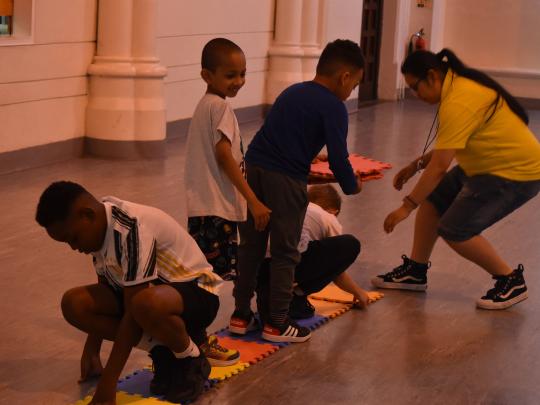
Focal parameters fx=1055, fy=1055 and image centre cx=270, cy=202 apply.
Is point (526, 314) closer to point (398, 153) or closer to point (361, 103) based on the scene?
point (398, 153)

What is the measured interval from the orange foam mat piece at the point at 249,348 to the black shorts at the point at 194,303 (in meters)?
0.43

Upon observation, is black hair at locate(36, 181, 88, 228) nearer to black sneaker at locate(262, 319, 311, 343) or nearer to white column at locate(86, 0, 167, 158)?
black sneaker at locate(262, 319, 311, 343)

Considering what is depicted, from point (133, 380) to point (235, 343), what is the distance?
1.99ft

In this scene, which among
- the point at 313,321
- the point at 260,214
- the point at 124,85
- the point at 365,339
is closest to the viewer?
the point at 260,214

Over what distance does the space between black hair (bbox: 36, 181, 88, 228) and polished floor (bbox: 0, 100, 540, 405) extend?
2.37 feet

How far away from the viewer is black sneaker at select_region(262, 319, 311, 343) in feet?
14.2

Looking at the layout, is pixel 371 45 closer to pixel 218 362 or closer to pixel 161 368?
pixel 218 362

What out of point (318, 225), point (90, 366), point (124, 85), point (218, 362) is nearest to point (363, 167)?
point (124, 85)

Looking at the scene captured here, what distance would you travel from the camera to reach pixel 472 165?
192 inches

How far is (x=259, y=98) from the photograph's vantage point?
11836 mm

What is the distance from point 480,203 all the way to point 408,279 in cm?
64

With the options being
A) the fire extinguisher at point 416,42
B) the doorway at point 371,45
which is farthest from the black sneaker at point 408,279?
the fire extinguisher at point 416,42

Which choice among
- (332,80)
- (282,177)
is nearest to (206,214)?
(282,177)

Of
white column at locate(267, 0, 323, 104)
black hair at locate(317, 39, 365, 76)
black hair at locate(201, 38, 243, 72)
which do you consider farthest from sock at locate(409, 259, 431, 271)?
white column at locate(267, 0, 323, 104)
